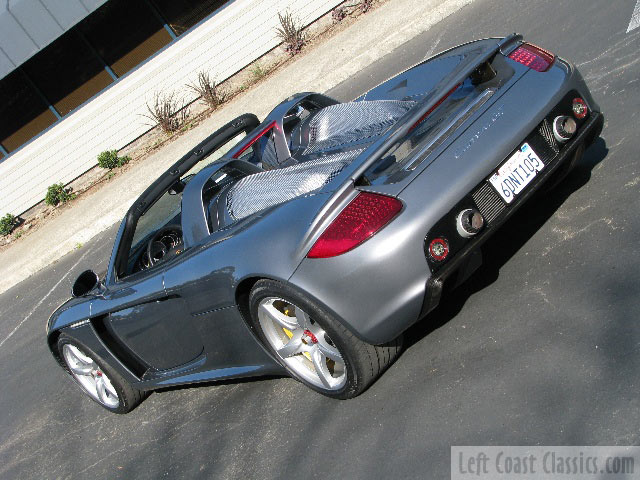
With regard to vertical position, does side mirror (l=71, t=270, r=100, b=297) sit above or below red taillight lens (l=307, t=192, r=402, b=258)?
above

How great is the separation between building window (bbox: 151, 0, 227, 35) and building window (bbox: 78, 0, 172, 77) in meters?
0.20

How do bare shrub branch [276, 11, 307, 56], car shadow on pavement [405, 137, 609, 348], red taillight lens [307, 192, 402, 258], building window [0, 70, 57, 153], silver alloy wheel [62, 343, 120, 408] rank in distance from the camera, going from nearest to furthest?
1. red taillight lens [307, 192, 402, 258]
2. car shadow on pavement [405, 137, 609, 348]
3. silver alloy wheel [62, 343, 120, 408]
4. bare shrub branch [276, 11, 307, 56]
5. building window [0, 70, 57, 153]

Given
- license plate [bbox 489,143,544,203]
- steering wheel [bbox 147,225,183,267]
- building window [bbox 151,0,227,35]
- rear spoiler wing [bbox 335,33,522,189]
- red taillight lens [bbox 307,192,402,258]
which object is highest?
building window [bbox 151,0,227,35]

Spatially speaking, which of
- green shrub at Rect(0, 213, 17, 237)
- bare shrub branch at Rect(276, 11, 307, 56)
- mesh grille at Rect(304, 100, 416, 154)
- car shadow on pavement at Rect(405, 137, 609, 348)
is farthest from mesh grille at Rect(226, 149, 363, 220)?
green shrub at Rect(0, 213, 17, 237)

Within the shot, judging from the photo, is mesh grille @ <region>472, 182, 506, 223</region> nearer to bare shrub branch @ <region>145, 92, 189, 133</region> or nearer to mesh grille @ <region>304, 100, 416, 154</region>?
mesh grille @ <region>304, 100, 416, 154</region>

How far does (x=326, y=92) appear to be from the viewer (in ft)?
39.3

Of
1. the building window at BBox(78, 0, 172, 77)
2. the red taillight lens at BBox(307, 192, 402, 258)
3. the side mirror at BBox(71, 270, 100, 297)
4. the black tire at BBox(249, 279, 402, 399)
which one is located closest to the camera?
the red taillight lens at BBox(307, 192, 402, 258)

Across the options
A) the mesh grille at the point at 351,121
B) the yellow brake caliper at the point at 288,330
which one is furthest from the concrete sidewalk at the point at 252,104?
the yellow brake caliper at the point at 288,330

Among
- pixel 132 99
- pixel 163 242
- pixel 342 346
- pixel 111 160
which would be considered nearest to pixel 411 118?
pixel 342 346

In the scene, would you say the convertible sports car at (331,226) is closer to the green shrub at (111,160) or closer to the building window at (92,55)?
the green shrub at (111,160)

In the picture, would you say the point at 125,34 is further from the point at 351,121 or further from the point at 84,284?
the point at 351,121

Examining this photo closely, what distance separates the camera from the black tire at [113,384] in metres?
5.59

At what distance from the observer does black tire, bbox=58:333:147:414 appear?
5.59m

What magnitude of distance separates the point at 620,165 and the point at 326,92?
23.7 ft
